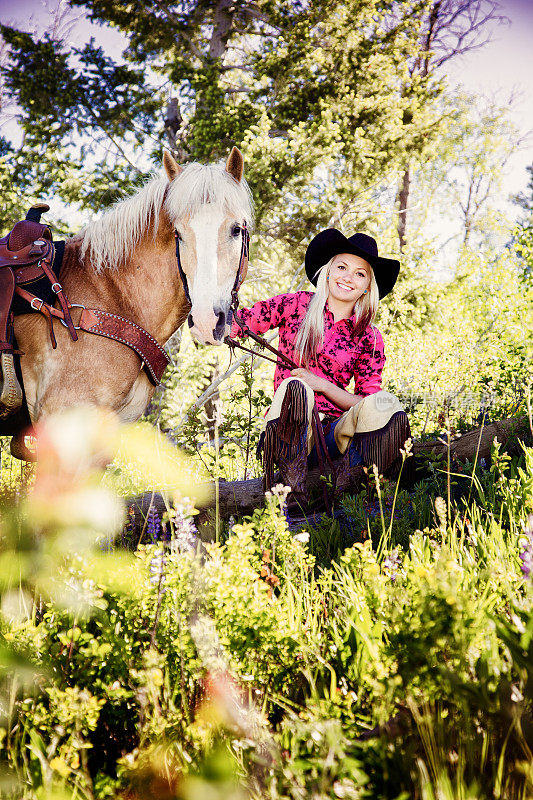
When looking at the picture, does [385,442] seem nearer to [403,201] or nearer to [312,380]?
[312,380]

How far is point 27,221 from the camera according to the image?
10.2ft

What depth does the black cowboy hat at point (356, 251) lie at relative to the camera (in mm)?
3439

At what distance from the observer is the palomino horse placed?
273 cm

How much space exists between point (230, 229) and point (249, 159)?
516 cm

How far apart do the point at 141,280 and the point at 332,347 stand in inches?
54.5

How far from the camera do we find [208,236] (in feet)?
8.93

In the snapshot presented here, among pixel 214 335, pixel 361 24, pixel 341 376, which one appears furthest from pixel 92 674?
pixel 361 24

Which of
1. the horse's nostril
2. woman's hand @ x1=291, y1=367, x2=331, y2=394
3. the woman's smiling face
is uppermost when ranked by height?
the woman's smiling face

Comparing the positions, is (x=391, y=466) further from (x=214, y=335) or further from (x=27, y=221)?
(x=27, y=221)

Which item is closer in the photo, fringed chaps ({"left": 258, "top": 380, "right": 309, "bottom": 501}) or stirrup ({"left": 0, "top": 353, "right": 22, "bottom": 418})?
stirrup ({"left": 0, "top": 353, "right": 22, "bottom": 418})

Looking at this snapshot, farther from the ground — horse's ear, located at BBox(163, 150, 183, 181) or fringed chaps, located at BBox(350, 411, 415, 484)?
horse's ear, located at BBox(163, 150, 183, 181)

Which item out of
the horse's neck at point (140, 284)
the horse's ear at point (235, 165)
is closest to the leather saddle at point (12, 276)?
the horse's neck at point (140, 284)

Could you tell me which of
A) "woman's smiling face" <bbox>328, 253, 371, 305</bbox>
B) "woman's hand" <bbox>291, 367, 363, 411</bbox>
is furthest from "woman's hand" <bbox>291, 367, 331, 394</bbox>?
"woman's smiling face" <bbox>328, 253, 371, 305</bbox>

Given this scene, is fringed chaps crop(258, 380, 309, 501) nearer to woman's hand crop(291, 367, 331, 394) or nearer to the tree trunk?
woman's hand crop(291, 367, 331, 394)
